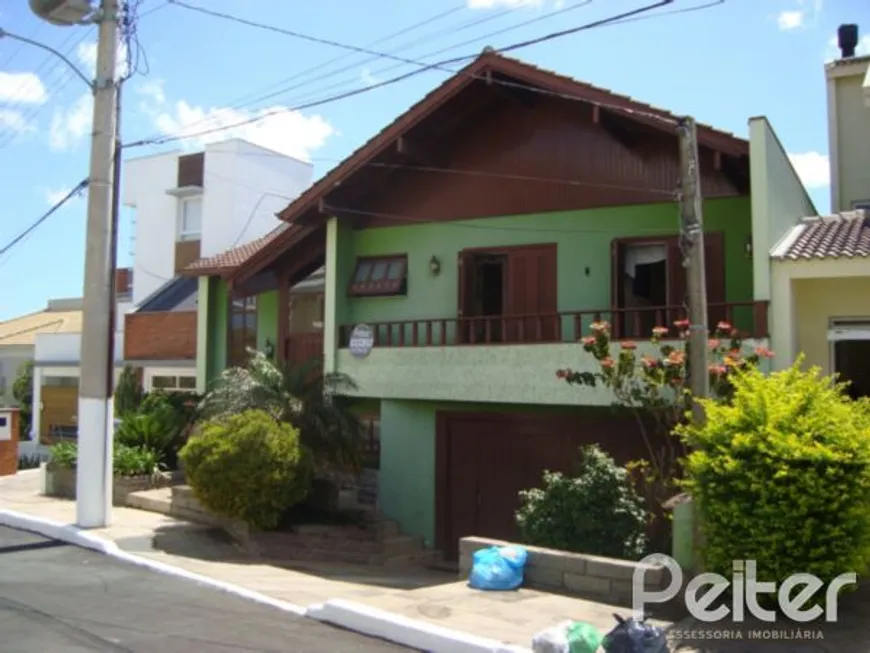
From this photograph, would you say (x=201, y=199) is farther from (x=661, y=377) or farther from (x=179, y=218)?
(x=661, y=377)

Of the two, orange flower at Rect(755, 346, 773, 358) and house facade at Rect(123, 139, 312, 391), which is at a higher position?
house facade at Rect(123, 139, 312, 391)

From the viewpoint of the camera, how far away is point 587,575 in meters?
8.51

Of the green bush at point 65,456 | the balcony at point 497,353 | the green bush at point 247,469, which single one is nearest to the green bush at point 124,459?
the green bush at point 65,456

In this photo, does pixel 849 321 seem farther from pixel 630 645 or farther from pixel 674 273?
pixel 630 645

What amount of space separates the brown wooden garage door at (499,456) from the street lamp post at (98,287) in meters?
5.57

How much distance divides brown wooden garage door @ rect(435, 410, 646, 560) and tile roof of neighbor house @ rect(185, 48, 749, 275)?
442 centimetres

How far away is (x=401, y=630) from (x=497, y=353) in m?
6.69

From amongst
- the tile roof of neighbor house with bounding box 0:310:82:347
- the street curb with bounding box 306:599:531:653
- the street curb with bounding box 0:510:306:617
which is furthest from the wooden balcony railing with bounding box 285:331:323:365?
the tile roof of neighbor house with bounding box 0:310:82:347

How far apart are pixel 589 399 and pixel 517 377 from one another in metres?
1.24

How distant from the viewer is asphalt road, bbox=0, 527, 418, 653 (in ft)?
22.6

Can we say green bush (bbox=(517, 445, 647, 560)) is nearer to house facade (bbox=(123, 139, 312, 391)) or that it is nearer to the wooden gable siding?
the wooden gable siding

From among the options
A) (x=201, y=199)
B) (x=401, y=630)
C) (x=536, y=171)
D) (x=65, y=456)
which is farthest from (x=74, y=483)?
(x=201, y=199)

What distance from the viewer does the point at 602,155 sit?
13.9 metres

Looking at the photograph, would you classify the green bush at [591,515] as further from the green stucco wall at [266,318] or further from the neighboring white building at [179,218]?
the neighboring white building at [179,218]
